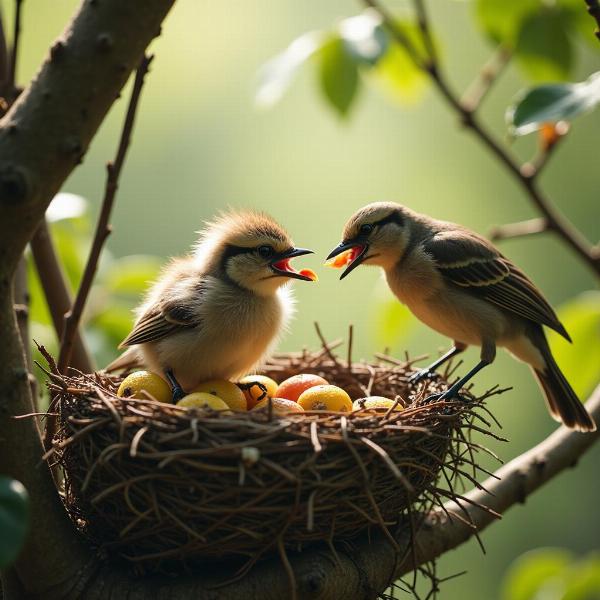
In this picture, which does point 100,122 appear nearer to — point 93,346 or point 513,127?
point 513,127

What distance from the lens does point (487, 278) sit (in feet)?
9.39

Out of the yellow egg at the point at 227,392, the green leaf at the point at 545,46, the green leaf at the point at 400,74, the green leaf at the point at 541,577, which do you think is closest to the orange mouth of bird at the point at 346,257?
the green leaf at the point at 400,74

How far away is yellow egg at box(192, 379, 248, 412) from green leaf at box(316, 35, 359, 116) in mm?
884

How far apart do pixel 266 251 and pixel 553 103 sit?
1050 mm

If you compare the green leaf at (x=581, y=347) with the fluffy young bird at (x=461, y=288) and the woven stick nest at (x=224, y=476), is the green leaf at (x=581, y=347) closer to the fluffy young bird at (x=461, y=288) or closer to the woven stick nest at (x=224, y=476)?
the fluffy young bird at (x=461, y=288)

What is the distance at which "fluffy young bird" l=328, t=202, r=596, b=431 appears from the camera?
2809mm

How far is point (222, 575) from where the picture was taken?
1.83 meters

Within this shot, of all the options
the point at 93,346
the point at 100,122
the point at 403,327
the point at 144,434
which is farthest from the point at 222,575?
the point at 403,327

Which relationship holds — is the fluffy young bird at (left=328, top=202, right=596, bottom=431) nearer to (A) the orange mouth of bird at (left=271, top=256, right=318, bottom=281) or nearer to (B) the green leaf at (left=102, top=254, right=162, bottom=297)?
(A) the orange mouth of bird at (left=271, top=256, right=318, bottom=281)

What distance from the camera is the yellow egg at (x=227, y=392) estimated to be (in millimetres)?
2361

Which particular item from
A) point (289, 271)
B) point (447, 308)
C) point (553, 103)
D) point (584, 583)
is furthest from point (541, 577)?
point (553, 103)

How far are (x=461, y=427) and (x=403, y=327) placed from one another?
2.93ft

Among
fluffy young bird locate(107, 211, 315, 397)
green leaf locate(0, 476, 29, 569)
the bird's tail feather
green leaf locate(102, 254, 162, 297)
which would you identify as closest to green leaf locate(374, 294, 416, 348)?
fluffy young bird locate(107, 211, 315, 397)

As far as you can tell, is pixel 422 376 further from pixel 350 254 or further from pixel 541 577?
pixel 541 577
